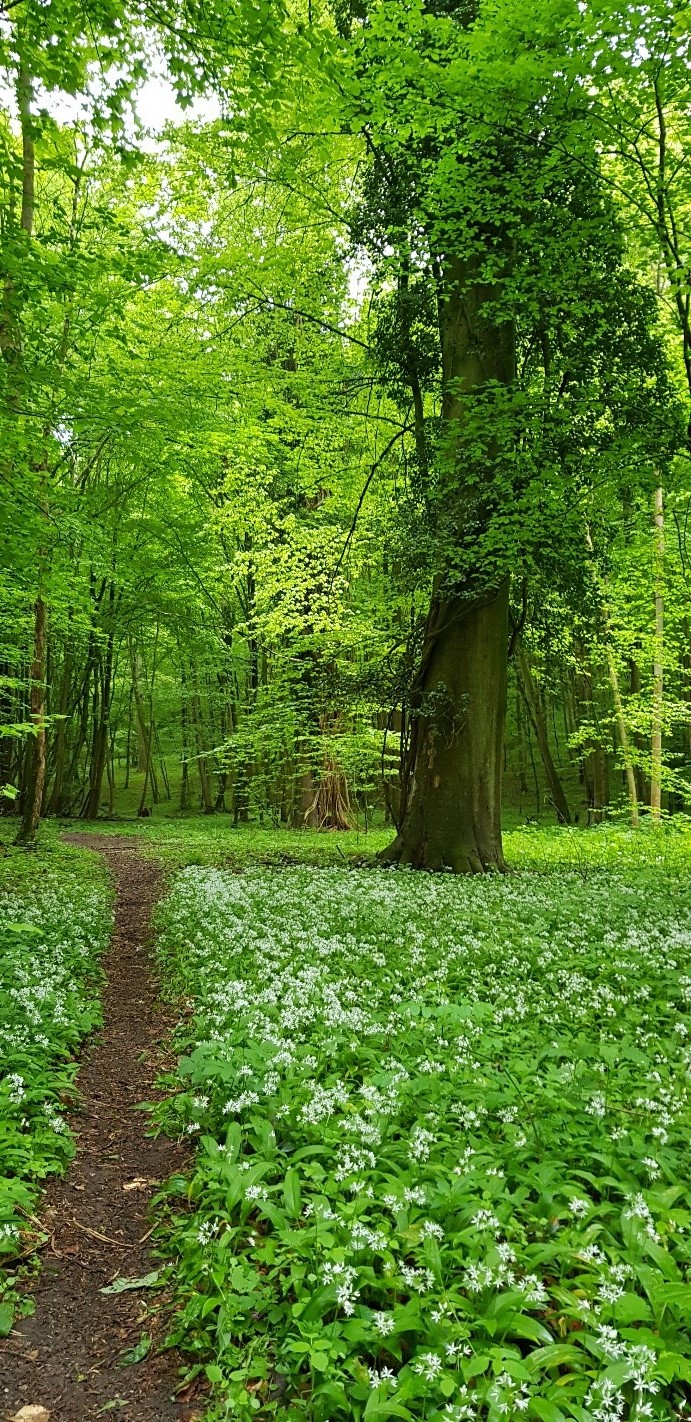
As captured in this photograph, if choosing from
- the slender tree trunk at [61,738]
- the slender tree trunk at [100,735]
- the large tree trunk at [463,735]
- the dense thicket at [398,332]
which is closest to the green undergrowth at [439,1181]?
the large tree trunk at [463,735]

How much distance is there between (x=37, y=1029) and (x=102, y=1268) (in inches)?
91.6

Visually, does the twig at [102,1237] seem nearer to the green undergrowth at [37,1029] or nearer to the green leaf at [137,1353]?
the green undergrowth at [37,1029]

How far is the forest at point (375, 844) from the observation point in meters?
2.88

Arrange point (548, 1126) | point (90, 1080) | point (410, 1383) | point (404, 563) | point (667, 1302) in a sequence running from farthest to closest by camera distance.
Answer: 1. point (404, 563)
2. point (90, 1080)
3. point (548, 1126)
4. point (667, 1302)
5. point (410, 1383)

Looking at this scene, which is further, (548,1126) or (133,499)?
(133,499)

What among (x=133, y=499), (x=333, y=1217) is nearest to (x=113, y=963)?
(x=333, y=1217)

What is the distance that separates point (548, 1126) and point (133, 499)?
82.0ft

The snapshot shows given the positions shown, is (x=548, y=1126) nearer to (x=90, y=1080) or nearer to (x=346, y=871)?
(x=90, y=1080)

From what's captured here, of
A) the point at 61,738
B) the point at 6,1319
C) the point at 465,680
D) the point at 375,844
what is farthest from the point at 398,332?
the point at 61,738

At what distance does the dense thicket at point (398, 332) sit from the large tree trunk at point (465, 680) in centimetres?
5

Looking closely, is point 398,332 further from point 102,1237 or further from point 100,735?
point 100,735

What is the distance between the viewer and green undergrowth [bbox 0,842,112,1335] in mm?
3779

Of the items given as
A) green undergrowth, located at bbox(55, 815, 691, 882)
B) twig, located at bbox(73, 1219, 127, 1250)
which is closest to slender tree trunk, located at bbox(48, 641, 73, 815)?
green undergrowth, located at bbox(55, 815, 691, 882)

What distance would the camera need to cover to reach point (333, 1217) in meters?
3.09
